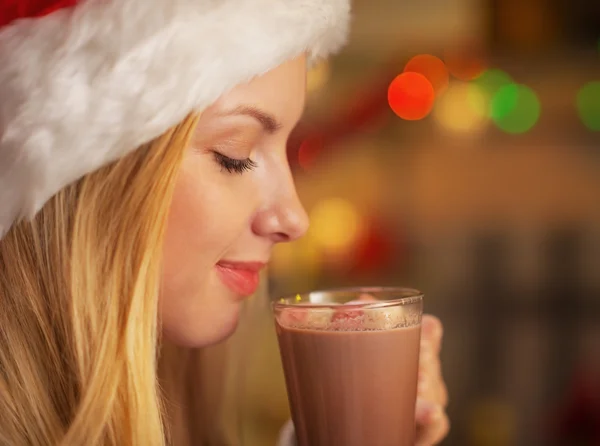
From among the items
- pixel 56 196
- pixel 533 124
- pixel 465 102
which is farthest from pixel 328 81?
pixel 56 196

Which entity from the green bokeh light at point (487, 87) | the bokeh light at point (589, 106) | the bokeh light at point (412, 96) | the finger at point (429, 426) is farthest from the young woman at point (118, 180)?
the bokeh light at point (589, 106)

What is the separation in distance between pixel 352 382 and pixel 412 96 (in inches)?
81.5

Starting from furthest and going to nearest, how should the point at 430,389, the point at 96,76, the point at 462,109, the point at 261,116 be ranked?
the point at 462,109 < the point at 430,389 < the point at 261,116 < the point at 96,76

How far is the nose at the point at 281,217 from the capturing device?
0.92 meters

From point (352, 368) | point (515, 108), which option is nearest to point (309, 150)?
point (515, 108)

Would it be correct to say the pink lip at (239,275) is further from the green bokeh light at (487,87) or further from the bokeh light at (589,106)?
the bokeh light at (589,106)

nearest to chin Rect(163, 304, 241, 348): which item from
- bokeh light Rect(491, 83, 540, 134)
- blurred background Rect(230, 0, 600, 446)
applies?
blurred background Rect(230, 0, 600, 446)

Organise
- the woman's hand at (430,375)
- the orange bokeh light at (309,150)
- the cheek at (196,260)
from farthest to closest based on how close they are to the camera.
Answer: the orange bokeh light at (309,150), the woman's hand at (430,375), the cheek at (196,260)

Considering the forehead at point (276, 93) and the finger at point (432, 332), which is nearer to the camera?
the forehead at point (276, 93)

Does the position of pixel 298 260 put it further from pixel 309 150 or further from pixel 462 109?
pixel 462 109

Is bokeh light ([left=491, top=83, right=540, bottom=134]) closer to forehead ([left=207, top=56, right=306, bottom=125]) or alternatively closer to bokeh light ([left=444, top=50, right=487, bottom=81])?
bokeh light ([left=444, top=50, right=487, bottom=81])

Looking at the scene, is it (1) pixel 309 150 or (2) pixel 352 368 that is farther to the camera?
(1) pixel 309 150

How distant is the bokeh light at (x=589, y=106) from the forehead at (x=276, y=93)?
2.11 m

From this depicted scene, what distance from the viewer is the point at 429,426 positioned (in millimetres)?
929
